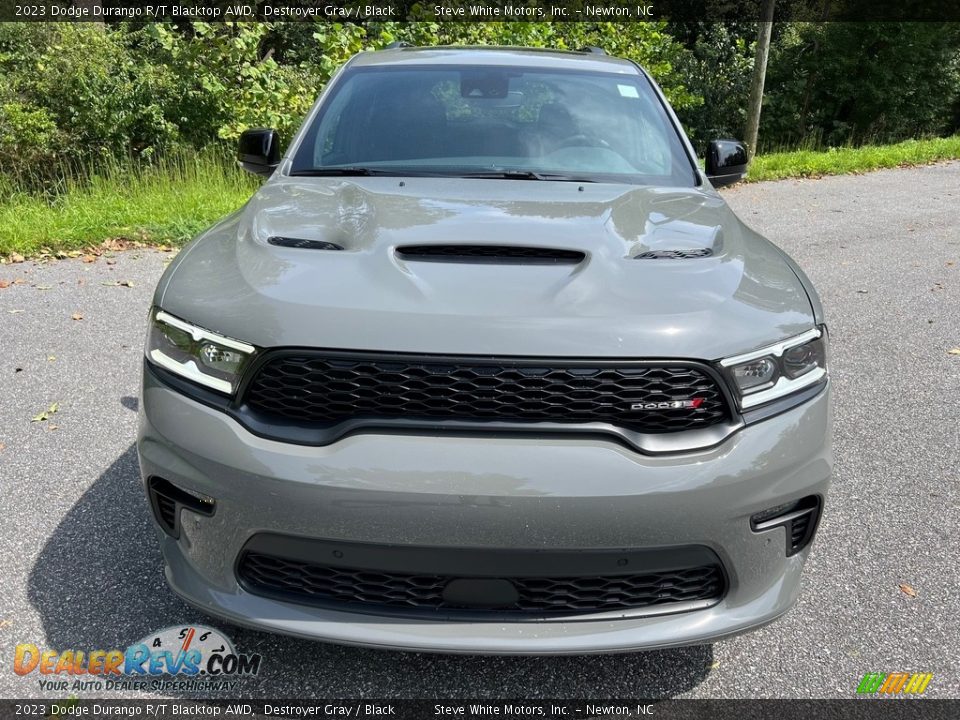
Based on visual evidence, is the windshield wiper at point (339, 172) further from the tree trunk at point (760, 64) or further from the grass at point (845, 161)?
the tree trunk at point (760, 64)

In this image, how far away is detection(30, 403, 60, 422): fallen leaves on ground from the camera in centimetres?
378

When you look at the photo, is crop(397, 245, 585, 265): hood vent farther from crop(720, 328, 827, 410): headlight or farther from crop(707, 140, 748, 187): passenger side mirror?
crop(707, 140, 748, 187): passenger side mirror

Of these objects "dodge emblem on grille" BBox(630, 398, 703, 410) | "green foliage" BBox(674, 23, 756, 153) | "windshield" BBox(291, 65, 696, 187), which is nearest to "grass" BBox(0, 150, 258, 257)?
"windshield" BBox(291, 65, 696, 187)

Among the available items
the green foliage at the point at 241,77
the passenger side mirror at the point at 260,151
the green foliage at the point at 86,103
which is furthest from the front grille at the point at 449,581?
the green foliage at the point at 86,103

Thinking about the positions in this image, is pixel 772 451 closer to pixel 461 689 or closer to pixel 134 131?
pixel 461 689

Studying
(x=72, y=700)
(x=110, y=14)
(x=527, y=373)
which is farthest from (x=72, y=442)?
(x=110, y=14)

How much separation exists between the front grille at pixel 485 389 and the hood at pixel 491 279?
41 millimetres

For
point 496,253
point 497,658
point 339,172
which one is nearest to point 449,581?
point 497,658

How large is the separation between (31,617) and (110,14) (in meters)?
22.5

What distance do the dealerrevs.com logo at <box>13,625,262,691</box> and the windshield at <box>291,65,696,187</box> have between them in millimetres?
1693

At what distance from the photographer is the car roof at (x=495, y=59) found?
11.7 ft

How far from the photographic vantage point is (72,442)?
3.56 meters

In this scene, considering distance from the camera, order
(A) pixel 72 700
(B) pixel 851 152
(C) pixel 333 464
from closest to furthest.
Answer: (C) pixel 333 464 → (A) pixel 72 700 → (B) pixel 851 152

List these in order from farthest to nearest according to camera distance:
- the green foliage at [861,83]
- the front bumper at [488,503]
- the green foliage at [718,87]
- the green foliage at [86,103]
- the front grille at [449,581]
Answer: the green foliage at [861,83] < the green foliage at [718,87] < the green foliage at [86,103] < the front grille at [449,581] < the front bumper at [488,503]
